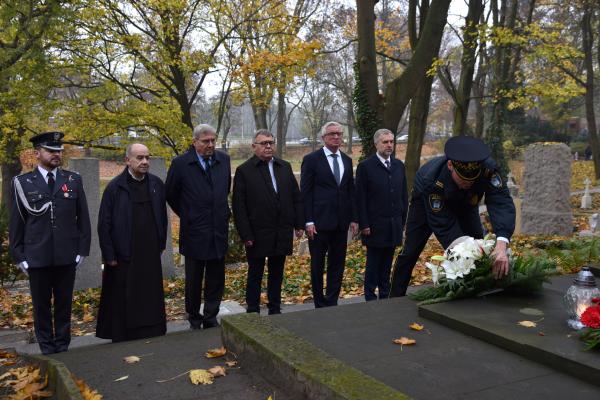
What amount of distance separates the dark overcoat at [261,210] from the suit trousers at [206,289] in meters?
0.41

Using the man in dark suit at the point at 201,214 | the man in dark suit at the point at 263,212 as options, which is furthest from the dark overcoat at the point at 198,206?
the man in dark suit at the point at 263,212

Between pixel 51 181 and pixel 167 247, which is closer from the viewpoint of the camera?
pixel 51 181

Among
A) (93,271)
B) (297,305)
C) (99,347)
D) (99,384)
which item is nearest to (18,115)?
(93,271)

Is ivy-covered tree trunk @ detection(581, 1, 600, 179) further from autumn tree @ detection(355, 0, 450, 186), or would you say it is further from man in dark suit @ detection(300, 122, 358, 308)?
man in dark suit @ detection(300, 122, 358, 308)

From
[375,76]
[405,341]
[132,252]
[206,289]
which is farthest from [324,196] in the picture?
[375,76]

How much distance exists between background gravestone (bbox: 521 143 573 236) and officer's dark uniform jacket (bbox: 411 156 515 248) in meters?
7.50

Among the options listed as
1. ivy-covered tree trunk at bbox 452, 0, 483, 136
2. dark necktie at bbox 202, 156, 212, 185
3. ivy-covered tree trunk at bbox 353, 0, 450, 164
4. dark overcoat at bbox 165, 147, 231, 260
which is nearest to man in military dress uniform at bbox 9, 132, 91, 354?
dark overcoat at bbox 165, 147, 231, 260

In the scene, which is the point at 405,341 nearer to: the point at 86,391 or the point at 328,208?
the point at 86,391

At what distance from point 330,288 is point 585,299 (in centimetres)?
290

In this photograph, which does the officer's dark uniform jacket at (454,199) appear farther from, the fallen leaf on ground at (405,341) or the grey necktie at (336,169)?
the fallen leaf on ground at (405,341)

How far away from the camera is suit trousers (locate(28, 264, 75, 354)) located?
15.7 ft

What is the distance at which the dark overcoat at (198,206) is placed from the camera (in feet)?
17.6

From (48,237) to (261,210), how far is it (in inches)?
80.2

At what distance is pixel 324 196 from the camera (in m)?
6.04
